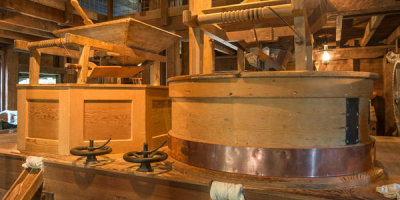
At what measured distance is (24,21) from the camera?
5.23 metres

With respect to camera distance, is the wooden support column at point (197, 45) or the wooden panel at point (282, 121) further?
the wooden support column at point (197, 45)

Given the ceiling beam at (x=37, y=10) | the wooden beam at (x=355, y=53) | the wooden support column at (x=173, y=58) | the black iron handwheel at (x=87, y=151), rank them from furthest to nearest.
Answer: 1. the wooden beam at (x=355, y=53)
2. the wooden support column at (x=173, y=58)
3. the ceiling beam at (x=37, y=10)
4. the black iron handwheel at (x=87, y=151)

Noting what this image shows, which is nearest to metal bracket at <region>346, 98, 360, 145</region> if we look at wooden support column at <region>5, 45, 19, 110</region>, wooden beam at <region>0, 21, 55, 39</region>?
wooden beam at <region>0, 21, 55, 39</region>

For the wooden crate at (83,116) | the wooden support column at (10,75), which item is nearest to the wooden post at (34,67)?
the wooden crate at (83,116)

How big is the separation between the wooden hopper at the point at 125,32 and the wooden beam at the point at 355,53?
434 centimetres

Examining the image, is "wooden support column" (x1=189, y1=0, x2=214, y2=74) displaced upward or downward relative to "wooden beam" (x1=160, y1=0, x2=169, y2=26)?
→ downward

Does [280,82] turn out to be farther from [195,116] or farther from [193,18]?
[193,18]

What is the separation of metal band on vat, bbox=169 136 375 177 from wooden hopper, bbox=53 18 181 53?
1619 millimetres

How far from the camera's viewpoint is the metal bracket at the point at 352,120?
6.46 feet

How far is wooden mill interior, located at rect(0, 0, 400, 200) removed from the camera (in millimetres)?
1912

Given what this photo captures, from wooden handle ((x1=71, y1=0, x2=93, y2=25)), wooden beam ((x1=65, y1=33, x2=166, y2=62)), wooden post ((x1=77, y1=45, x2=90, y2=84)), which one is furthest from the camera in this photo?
wooden handle ((x1=71, y1=0, x2=93, y2=25))

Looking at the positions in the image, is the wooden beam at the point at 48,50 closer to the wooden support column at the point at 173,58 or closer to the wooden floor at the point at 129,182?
the wooden floor at the point at 129,182

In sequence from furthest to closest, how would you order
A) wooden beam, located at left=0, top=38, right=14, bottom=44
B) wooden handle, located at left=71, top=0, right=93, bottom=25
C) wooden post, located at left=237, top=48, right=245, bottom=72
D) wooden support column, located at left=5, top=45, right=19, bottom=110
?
wooden support column, located at left=5, top=45, right=19, bottom=110
wooden beam, located at left=0, top=38, right=14, bottom=44
wooden post, located at left=237, top=48, right=245, bottom=72
wooden handle, located at left=71, top=0, right=93, bottom=25

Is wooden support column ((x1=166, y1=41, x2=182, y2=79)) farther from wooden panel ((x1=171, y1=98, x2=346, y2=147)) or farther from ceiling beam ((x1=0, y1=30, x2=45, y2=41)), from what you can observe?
ceiling beam ((x1=0, y1=30, x2=45, y2=41))
